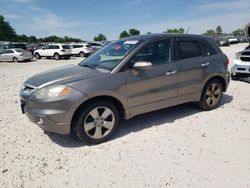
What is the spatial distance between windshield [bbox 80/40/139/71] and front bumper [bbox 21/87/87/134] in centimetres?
85

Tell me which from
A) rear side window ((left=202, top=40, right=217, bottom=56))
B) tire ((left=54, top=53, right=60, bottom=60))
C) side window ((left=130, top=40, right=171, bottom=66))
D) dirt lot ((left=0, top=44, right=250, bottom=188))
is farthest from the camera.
A: tire ((left=54, top=53, right=60, bottom=60))

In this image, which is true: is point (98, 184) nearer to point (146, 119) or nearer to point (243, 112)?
point (146, 119)

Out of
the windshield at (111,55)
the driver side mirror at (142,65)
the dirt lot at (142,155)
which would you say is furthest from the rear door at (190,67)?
the windshield at (111,55)

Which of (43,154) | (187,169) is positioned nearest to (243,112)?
(187,169)

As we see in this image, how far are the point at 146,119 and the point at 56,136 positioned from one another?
1803 mm

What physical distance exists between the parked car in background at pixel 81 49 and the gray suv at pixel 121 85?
2265 centimetres

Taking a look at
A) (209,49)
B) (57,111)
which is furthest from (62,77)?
(209,49)

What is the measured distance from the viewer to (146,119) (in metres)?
4.88

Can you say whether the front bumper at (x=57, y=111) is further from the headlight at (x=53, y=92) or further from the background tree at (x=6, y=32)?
the background tree at (x=6, y=32)

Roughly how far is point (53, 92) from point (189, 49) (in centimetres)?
287

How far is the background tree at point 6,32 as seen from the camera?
87.3m

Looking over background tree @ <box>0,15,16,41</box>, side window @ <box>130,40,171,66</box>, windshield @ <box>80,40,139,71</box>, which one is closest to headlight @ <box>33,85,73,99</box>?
windshield @ <box>80,40,139,71</box>

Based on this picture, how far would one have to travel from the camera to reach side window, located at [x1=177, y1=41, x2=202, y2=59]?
4695mm

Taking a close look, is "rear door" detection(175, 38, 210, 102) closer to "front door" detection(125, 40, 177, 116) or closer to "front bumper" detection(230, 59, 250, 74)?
"front door" detection(125, 40, 177, 116)
